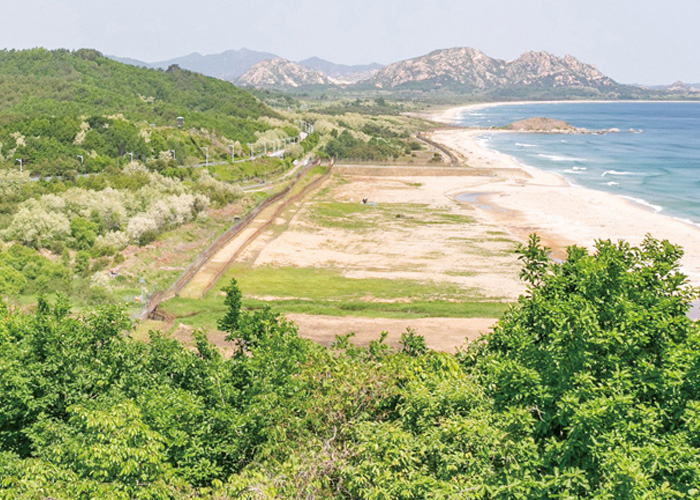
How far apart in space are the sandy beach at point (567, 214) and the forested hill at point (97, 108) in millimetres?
53531

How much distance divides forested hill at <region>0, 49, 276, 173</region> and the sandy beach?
53531mm

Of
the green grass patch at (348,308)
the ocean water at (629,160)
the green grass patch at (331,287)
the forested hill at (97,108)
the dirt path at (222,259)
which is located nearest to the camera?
the green grass patch at (348,308)

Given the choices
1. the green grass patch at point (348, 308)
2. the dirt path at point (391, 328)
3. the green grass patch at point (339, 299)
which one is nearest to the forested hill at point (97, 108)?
the green grass patch at point (339, 299)

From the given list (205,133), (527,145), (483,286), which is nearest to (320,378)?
(483,286)

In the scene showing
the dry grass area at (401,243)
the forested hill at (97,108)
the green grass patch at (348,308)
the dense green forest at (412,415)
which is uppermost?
the forested hill at (97,108)

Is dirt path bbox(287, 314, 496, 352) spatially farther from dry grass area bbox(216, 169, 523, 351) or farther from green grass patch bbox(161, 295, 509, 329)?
green grass patch bbox(161, 295, 509, 329)

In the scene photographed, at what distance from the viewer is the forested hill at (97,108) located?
3533 inches

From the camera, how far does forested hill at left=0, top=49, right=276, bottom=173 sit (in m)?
89.8

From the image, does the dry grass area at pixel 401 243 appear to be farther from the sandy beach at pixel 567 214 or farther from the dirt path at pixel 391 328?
the dirt path at pixel 391 328

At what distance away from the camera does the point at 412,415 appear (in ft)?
48.7

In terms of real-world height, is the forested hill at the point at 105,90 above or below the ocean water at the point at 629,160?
above

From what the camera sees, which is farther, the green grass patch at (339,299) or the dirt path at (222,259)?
the dirt path at (222,259)

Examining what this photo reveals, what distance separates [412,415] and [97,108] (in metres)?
130

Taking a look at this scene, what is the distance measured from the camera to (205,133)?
380ft
